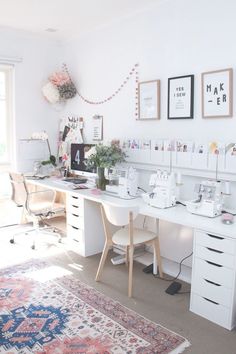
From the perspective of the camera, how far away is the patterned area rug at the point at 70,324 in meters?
2.08

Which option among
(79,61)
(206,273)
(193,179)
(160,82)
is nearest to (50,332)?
(206,273)

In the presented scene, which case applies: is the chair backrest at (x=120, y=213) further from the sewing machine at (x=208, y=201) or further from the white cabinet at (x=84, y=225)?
the white cabinet at (x=84, y=225)

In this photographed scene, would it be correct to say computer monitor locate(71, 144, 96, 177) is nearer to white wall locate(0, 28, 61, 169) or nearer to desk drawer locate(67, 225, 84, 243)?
desk drawer locate(67, 225, 84, 243)

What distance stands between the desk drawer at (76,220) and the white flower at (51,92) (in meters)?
1.67

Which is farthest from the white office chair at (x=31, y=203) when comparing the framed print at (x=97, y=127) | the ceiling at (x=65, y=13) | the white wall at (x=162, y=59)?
the ceiling at (x=65, y=13)

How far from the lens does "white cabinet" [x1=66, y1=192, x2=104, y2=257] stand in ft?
11.3

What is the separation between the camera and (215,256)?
7.47 feet

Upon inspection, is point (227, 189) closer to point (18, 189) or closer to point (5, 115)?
point (18, 189)

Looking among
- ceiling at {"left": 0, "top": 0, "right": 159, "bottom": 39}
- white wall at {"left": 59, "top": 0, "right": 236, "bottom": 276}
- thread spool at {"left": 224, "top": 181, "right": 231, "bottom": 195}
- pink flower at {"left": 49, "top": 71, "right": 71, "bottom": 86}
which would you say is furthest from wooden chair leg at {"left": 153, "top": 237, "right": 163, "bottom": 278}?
pink flower at {"left": 49, "top": 71, "right": 71, "bottom": 86}

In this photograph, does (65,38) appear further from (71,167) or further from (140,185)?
(140,185)

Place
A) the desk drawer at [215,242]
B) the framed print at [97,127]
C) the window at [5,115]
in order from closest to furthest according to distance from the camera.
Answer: the desk drawer at [215,242]
the framed print at [97,127]
the window at [5,115]

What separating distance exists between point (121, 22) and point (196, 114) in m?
1.44

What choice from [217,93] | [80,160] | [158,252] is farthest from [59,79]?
A: [158,252]

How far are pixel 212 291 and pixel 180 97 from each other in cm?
167
